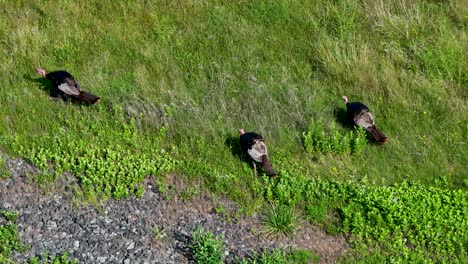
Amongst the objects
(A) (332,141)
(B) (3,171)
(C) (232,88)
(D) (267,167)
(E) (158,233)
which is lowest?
(A) (332,141)

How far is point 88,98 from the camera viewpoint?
10.0 m

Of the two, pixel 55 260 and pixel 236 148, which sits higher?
pixel 55 260

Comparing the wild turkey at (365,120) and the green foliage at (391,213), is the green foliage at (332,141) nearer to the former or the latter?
the wild turkey at (365,120)

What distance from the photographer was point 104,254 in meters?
7.74

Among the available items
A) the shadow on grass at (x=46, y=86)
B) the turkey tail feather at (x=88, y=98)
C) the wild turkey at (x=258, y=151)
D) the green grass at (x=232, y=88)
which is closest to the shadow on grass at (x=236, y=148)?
the green grass at (x=232, y=88)

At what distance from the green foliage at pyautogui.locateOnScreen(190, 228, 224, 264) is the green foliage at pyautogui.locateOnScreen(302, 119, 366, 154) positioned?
2.43 meters

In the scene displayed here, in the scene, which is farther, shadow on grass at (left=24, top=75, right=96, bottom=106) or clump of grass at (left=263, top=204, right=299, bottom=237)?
shadow on grass at (left=24, top=75, right=96, bottom=106)

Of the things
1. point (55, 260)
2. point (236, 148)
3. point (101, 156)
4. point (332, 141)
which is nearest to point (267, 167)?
point (236, 148)

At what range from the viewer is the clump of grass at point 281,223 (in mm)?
8195

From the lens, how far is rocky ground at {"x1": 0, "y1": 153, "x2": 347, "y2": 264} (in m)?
7.82

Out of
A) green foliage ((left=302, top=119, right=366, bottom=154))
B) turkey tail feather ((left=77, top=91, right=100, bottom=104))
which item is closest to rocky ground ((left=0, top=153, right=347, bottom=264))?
green foliage ((left=302, top=119, right=366, bottom=154))

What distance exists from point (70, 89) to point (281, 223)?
443 centimetres

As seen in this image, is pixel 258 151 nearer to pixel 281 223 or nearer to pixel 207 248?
pixel 281 223

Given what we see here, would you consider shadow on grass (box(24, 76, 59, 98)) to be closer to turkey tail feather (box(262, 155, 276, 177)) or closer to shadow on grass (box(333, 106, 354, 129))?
turkey tail feather (box(262, 155, 276, 177))
